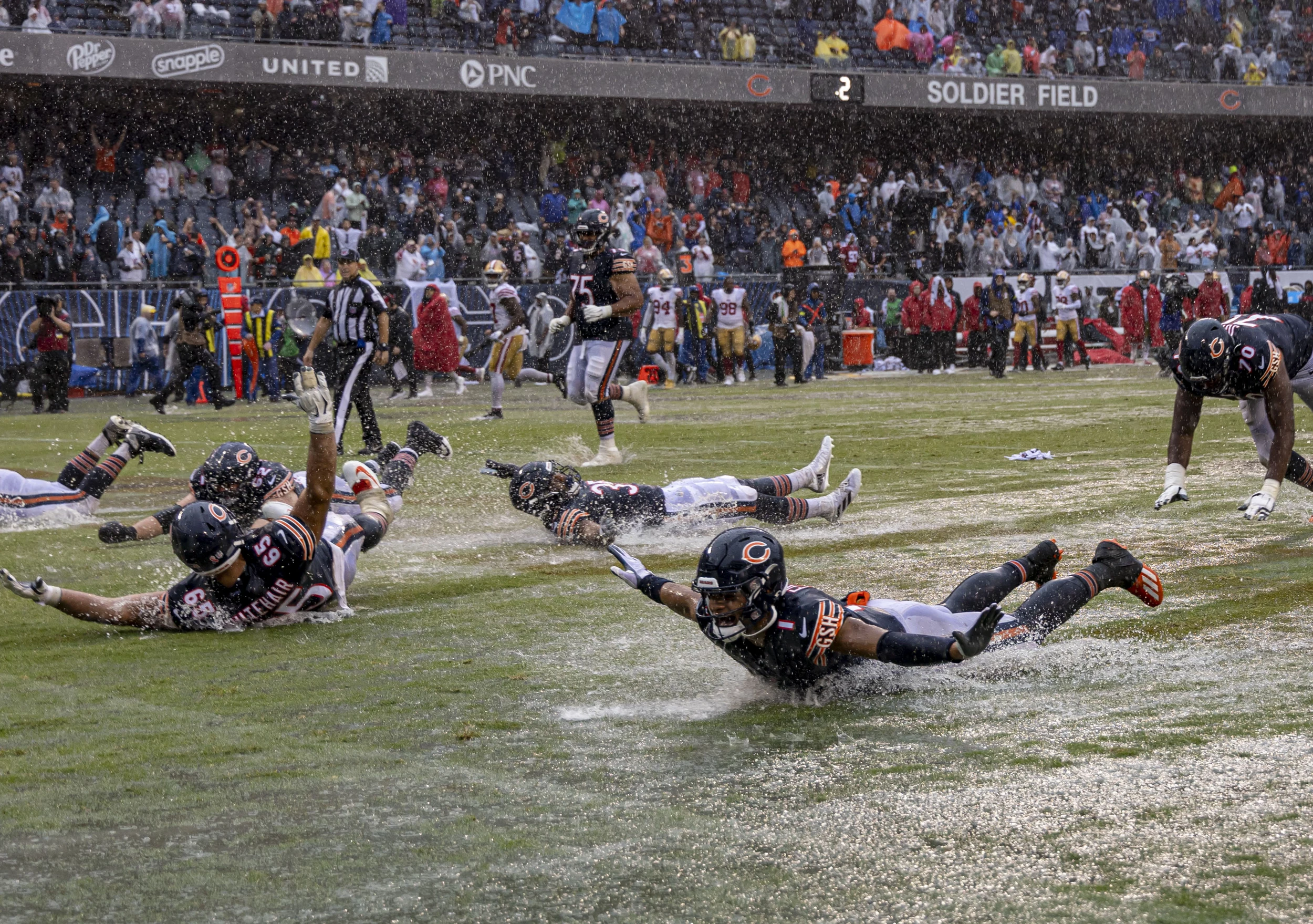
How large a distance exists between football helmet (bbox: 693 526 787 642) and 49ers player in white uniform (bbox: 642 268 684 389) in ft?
69.3

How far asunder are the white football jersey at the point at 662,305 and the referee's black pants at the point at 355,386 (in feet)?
41.0

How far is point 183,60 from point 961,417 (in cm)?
1747

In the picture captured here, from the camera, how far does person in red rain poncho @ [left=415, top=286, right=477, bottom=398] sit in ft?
81.0

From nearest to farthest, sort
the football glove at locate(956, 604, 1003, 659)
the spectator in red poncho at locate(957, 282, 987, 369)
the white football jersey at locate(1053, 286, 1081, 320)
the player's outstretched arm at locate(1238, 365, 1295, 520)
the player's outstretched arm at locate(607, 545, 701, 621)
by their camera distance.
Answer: the football glove at locate(956, 604, 1003, 659) → the player's outstretched arm at locate(607, 545, 701, 621) → the player's outstretched arm at locate(1238, 365, 1295, 520) → the white football jersey at locate(1053, 286, 1081, 320) → the spectator in red poncho at locate(957, 282, 987, 369)

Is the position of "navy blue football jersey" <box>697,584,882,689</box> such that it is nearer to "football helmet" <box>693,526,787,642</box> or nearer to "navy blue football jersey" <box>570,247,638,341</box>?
"football helmet" <box>693,526,787,642</box>

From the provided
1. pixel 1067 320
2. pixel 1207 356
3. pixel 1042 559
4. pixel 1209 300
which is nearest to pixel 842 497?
pixel 1207 356

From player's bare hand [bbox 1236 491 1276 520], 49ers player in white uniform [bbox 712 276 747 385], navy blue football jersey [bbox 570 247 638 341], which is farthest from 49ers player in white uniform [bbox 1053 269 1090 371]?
player's bare hand [bbox 1236 491 1276 520]

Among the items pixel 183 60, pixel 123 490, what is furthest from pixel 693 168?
pixel 123 490

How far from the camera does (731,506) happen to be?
9.66 metres

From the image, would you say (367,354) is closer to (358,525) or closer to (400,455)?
(400,455)

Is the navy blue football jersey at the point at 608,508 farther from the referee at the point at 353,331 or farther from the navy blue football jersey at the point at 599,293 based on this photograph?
the referee at the point at 353,331

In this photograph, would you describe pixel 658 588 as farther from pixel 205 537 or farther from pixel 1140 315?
pixel 1140 315

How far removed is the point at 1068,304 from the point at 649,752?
2607cm

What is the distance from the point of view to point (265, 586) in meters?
7.15
